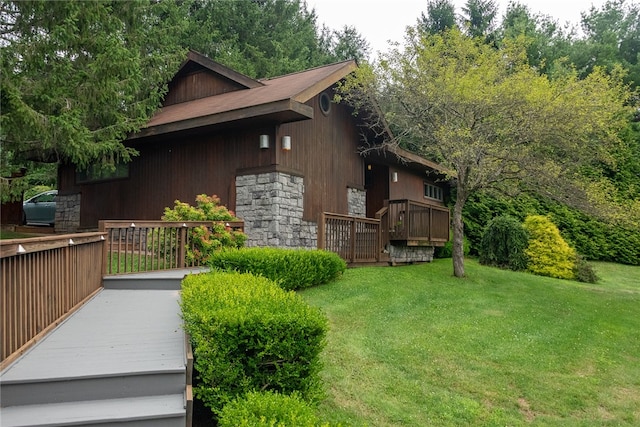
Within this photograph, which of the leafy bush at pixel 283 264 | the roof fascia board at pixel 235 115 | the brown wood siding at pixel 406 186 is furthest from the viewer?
the brown wood siding at pixel 406 186

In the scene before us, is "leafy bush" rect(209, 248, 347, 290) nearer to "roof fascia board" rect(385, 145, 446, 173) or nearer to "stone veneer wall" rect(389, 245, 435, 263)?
"stone veneer wall" rect(389, 245, 435, 263)

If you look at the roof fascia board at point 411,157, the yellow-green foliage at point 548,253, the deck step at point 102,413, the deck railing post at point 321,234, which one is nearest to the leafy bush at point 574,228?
the yellow-green foliage at point 548,253

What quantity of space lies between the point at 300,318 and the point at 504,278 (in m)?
9.59

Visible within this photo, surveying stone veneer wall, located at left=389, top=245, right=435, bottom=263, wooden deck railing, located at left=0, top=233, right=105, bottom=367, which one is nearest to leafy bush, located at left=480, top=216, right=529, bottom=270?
stone veneer wall, located at left=389, top=245, right=435, bottom=263

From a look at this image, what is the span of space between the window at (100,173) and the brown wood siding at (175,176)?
17 centimetres

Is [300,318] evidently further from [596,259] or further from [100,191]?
[596,259]

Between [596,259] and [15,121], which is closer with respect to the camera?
[15,121]

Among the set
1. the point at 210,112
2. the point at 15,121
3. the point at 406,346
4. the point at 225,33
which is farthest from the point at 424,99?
the point at 225,33

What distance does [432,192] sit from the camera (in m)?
18.5

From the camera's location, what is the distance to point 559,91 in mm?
9820

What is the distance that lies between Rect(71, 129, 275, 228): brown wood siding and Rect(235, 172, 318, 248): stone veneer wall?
1.09ft

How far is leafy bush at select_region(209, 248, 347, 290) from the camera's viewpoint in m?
6.99

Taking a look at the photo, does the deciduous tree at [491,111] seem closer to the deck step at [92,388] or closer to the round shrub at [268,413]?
the deck step at [92,388]

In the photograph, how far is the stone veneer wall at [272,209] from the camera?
9.83 m
